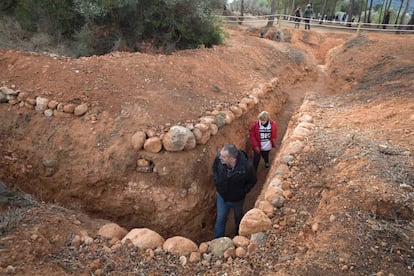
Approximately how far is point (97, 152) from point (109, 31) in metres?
3.82

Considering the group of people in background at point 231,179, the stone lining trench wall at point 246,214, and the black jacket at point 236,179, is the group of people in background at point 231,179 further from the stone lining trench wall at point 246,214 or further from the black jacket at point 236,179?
the stone lining trench wall at point 246,214

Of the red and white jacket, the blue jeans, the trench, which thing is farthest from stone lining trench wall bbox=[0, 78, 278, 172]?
the blue jeans

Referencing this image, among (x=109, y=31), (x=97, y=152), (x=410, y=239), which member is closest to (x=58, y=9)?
(x=109, y=31)

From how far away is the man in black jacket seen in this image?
4.09 m

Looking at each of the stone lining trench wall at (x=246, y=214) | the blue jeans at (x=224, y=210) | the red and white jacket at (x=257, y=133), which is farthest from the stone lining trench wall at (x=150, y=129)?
the blue jeans at (x=224, y=210)

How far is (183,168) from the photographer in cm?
A: 501

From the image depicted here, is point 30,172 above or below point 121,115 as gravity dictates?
below

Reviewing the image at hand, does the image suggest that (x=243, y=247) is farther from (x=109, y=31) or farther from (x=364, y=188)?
(x=109, y=31)

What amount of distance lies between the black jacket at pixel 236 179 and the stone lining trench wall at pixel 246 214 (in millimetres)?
270

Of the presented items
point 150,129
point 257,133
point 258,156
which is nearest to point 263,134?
point 257,133

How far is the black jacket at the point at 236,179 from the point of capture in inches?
166

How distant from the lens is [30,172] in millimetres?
5109

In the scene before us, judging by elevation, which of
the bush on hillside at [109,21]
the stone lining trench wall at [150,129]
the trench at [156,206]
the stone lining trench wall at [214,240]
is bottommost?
the trench at [156,206]

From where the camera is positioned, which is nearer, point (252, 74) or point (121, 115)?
point (121, 115)
